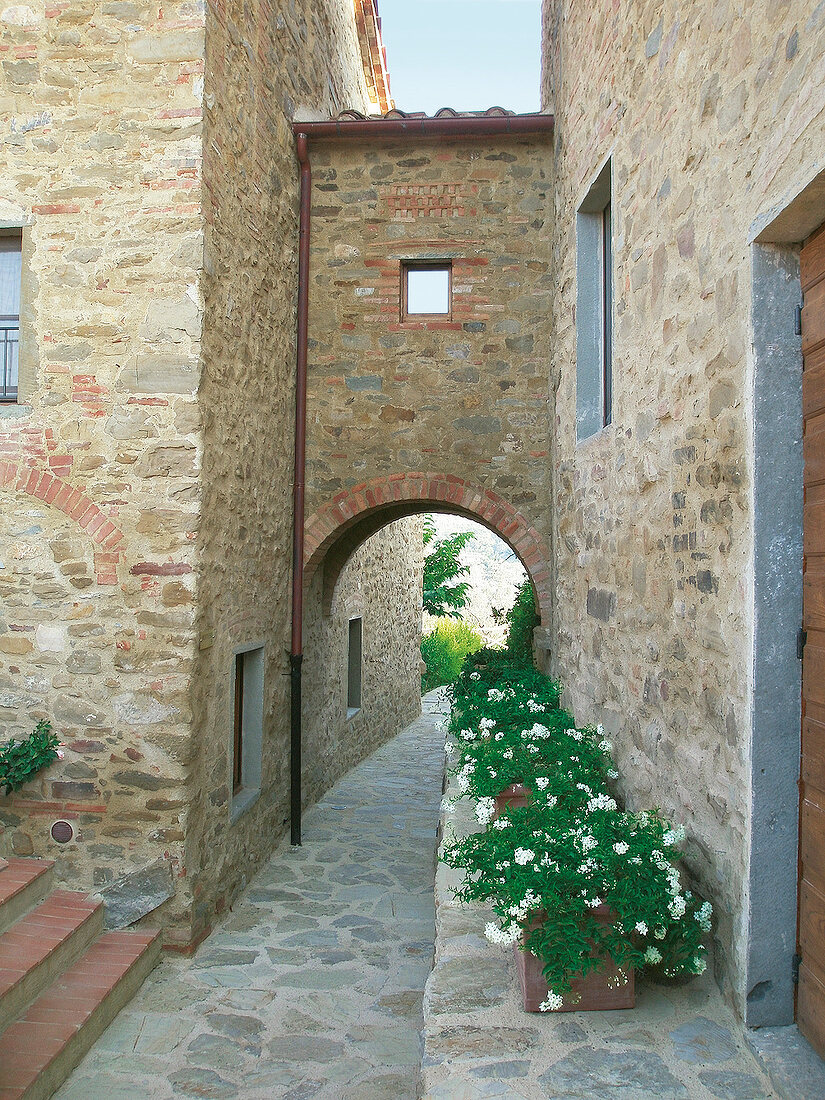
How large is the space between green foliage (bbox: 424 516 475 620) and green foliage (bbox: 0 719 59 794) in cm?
→ 1192

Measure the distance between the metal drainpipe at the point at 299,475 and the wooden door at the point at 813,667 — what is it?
4549 millimetres

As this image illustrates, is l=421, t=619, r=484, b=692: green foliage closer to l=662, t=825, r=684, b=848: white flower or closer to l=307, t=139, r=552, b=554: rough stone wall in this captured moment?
l=307, t=139, r=552, b=554: rough stone wall

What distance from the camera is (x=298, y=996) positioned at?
13.5 feet

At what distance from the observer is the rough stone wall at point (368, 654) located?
24.6ft

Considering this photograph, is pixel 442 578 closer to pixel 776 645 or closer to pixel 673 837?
pixel 673 837

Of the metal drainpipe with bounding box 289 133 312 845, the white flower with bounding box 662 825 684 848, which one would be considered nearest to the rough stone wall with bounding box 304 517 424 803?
the metal drainpipe with bounding box 289 133 312 845

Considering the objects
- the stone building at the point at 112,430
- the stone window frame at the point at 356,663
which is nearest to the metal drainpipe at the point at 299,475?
the stone building at the point at 112,430

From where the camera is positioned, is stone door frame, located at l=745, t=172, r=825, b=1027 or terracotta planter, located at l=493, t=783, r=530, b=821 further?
terracotta planter, located at l=493, t=783, r=530, b=821

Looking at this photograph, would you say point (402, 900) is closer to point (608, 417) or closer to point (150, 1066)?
point (150, 1066)

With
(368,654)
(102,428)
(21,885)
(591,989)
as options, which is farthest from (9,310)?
(368,654)

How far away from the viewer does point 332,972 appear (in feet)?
14.5

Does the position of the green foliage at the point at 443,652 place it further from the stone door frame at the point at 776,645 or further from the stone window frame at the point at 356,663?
the stone door frame at the point at 776,645

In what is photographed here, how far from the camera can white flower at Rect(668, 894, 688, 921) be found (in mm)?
2312

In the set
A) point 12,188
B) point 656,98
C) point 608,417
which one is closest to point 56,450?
point 12,188
